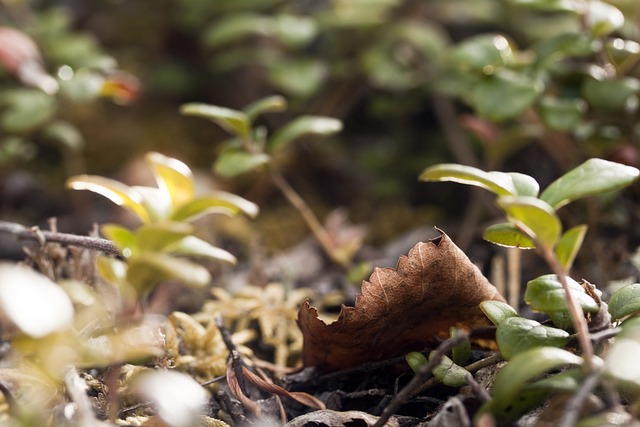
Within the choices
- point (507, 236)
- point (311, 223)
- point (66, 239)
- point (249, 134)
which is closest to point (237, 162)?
point (249, 134)

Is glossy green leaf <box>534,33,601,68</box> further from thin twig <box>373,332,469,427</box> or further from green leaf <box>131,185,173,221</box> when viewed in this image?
green leaf <box>131,185,173,221</box>

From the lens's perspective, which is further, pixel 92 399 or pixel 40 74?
pixel 40 74

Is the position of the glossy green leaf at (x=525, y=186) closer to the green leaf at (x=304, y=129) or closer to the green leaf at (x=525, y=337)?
the green leaf at (x=525, y=337)

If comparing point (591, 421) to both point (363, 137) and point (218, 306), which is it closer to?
point (218, 306)

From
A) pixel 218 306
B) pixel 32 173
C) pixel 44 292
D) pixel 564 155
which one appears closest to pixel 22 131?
pixel 32 173

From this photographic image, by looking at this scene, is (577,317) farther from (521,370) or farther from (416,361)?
(416,361)

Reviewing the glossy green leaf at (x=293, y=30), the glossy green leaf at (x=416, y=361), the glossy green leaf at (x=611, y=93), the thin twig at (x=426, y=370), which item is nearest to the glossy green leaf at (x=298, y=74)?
the glossy green leaf at (x=293, y=30)

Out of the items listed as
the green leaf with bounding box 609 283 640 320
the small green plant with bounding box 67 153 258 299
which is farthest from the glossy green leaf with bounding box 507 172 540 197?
the small green plant with bounding box 67 153 258 299
